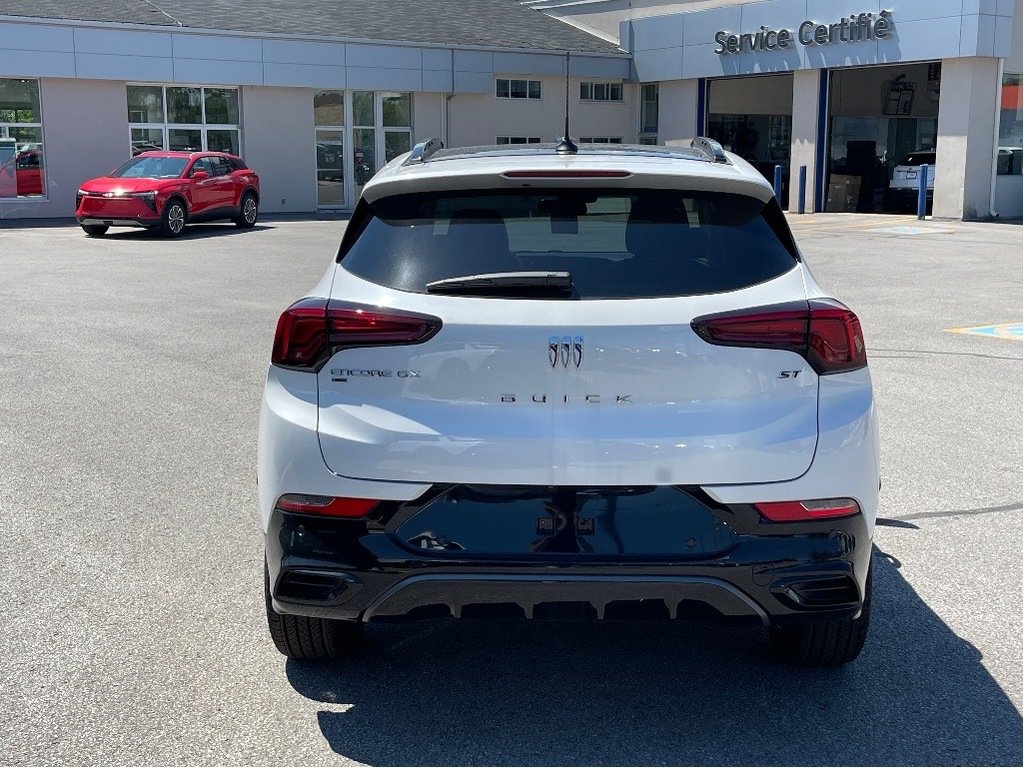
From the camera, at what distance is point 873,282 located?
55.3 ft

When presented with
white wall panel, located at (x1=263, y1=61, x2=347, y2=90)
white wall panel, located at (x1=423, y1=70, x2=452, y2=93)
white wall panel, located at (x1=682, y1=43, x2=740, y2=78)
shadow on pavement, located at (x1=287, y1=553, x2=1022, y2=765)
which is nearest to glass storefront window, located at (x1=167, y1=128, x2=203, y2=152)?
white wall panel, located at (x1=263, y1=61, x2=347, y2=90)

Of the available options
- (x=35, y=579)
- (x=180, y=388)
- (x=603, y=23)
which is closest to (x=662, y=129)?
(x=603, y=23)

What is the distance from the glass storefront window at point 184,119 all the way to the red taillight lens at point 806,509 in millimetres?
31525

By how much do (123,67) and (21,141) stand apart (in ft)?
10.4

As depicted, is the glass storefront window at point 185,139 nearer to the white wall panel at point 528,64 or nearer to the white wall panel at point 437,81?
the white wall panel at point 437,81

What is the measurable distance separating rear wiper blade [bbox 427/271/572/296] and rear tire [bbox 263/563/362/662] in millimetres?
1154

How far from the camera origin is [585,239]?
3.79 metres

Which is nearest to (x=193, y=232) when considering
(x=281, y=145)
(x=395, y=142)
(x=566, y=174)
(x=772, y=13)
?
(x=281, y=145)

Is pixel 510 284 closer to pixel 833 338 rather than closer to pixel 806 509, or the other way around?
pixel 833 338

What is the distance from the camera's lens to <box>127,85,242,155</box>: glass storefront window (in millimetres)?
32531

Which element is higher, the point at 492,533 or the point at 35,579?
the point at 492,533

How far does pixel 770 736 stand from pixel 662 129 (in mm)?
37674

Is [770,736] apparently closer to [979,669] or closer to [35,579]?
[979,669]

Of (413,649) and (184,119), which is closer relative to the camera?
(413,649)
